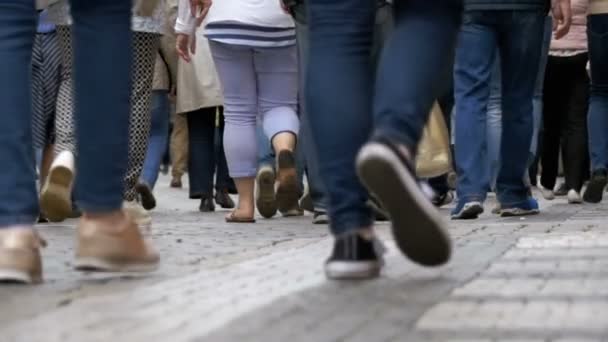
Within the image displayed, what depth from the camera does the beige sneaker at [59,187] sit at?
7113 mm

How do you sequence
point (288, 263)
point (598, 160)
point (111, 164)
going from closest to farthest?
point (111, 164)
point (288, 263)
point (598, 160)

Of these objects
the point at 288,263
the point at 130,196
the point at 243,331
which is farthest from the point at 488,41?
the point at 243,331

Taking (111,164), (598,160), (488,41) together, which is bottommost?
(598,160)

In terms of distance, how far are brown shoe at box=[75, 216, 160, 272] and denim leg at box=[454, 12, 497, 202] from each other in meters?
3.80

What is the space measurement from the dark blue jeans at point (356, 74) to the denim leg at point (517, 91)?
3.53 m

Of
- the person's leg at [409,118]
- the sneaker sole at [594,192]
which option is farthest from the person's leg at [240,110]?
the person's leg at [409,118]

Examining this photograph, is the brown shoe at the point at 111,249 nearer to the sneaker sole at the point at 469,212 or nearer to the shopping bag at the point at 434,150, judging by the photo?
the sneaker sole at the point at 469,212

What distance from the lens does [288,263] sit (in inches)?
180

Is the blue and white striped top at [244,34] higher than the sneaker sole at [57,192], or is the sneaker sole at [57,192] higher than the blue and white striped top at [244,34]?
the blue and white striped top at [244,34]

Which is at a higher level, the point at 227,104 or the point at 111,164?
the point at 111,164

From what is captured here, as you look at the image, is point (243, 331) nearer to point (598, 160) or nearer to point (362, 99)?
point (362, 99)

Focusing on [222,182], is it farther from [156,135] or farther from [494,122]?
[494,122]

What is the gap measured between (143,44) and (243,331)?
467 cm

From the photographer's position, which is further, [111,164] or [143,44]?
[143,44]
